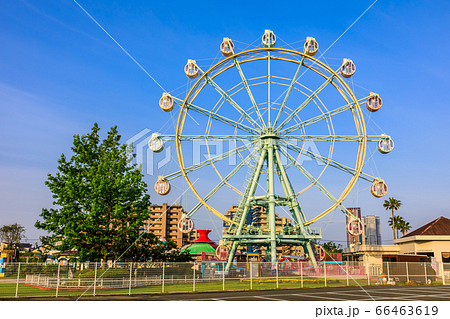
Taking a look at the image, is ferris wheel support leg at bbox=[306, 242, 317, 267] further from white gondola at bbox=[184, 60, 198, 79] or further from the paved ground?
white gondola at bbox=[184, 60, 198, 79]

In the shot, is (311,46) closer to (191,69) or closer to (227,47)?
(227,47)

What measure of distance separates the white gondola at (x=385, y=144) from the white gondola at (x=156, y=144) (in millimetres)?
21298

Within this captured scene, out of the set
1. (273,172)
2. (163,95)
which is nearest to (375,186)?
(273,172)

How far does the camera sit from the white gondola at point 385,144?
135 feet

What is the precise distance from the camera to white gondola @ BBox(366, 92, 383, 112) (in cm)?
4088

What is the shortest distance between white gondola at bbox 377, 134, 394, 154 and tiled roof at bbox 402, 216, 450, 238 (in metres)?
24.1

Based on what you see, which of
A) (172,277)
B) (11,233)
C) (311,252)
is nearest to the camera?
(172,277)

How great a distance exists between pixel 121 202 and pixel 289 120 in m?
18.4

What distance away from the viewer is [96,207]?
35.7m

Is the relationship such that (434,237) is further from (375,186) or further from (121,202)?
(121,202)

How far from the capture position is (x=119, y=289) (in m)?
28.5

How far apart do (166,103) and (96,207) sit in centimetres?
1185

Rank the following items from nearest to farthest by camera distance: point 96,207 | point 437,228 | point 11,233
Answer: point 96,207, point 437,228, point 11,233

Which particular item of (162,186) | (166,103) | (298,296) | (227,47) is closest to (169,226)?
(162,186)
